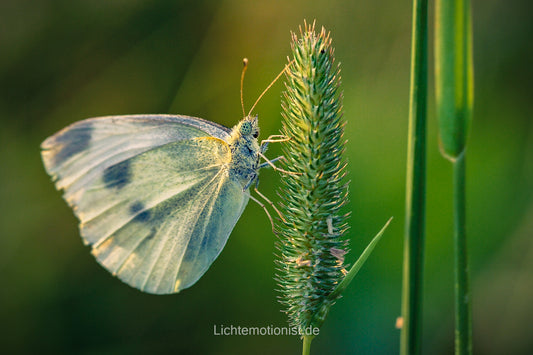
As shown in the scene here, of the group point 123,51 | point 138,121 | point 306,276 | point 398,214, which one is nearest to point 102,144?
point 138,121

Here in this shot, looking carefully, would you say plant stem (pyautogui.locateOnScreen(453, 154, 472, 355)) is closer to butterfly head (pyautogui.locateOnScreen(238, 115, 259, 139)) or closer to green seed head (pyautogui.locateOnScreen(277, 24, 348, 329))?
green seed head (pyautogui.locateOnScreen(277, 24, 348, 329))

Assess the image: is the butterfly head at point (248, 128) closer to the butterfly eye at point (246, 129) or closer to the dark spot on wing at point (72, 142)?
the butterfly eye at point (246, 129)

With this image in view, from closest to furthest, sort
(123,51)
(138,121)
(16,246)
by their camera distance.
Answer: (138,121) < (16,246) < (123,51)

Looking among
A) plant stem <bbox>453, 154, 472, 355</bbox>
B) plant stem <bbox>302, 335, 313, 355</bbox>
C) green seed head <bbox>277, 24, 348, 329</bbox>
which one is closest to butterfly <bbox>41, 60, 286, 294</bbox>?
green seed head <bbox>277, 24, 348, 329</bbox>

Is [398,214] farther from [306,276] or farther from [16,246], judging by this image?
[16,246]

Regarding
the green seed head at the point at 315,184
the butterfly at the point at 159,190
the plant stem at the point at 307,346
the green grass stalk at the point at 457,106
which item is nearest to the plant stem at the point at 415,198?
the green grass stalk at the point at 457,106
